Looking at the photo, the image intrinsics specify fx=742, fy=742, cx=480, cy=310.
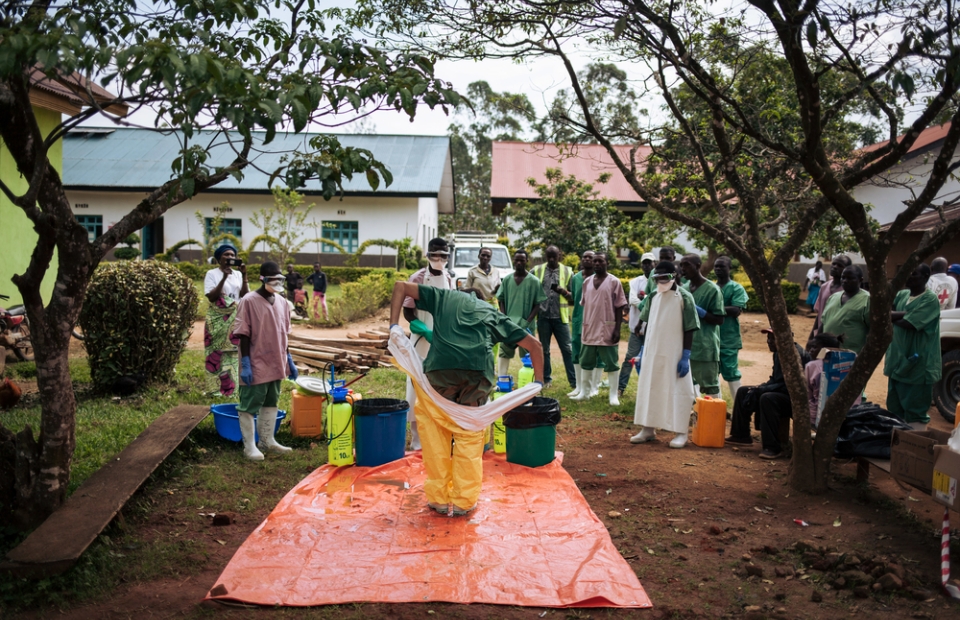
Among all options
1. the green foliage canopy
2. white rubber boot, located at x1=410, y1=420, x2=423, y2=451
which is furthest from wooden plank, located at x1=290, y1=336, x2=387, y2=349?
the green foliage canopy

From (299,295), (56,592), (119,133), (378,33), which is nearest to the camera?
(56,592)

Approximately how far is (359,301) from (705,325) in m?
10.7

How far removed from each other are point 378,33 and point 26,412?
5.24 m

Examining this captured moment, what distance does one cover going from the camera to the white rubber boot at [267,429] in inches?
270

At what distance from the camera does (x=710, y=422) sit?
743cm

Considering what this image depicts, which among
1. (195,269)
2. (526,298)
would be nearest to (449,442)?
(526,298)

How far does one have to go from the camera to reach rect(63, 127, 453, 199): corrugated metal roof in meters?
29.1

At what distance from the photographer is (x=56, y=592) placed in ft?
13.0

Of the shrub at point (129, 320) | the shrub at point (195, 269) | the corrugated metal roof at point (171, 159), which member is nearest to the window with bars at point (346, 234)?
the corrugated metal roof at point (171, 159)

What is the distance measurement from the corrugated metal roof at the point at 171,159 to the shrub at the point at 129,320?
19.1m

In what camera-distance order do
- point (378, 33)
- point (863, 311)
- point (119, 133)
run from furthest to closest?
1. point (119, 133)
2. point (863, 311)
3. point (378, 33)

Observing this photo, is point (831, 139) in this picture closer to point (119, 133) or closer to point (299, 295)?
point (299, 295)

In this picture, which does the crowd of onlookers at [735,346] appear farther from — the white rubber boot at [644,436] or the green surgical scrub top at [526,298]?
the green surgical scrub top at [526,298]

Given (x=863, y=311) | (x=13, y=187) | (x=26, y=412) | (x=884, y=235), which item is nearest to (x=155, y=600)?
(x=26, y=412)
